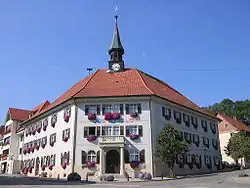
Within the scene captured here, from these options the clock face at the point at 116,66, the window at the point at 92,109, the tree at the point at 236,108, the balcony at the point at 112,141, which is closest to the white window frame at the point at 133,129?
the balcony at the point at 112,141

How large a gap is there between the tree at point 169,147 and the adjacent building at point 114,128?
196cm

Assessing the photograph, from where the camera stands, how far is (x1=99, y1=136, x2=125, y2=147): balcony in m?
40.8

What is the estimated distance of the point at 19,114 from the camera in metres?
72.0

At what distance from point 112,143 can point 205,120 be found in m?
22.0

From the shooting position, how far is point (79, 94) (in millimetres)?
44469

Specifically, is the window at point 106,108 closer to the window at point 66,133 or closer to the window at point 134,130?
the window at point 134,130

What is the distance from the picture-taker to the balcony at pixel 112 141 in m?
40.8

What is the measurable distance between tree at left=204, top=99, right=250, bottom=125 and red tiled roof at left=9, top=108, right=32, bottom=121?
59.5 metres

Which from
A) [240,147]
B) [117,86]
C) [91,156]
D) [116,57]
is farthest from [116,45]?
[240,147]

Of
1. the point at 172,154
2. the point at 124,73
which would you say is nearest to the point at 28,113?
the point at 124,73

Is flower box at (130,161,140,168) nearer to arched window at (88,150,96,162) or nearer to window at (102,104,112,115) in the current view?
arched window at (88,150,96,162)

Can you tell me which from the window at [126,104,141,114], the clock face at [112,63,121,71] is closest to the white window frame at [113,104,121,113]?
the window at [126,104,141,114]

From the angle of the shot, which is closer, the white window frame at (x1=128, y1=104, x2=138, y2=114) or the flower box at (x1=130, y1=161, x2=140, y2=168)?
the flower box at (x1=130, y1=161, x2=140, y2=168)

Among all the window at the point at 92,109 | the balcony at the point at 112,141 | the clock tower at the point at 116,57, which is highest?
the clock tower at the point at 116,57
